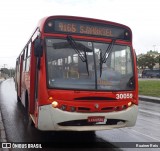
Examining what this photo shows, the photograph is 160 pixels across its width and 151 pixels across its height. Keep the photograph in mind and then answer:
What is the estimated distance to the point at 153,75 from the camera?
7638 cm

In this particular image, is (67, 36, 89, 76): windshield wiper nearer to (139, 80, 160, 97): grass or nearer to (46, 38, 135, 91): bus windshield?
(46, 38, 135, 91): bus windshield

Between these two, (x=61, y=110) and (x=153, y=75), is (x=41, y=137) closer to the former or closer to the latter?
(x=61, y=110)

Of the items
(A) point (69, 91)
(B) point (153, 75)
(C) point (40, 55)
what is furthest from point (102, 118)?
(B) point (153, 75)

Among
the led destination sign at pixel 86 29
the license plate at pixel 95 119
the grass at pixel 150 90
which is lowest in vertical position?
the grass at pixel 150 90

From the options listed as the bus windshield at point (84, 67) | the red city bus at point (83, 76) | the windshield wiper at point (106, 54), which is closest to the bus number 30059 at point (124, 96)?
the red city bus at point (83, 76)

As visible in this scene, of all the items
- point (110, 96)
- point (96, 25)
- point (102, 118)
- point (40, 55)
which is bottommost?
point (102, 118)

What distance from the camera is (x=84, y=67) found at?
7.38 metres

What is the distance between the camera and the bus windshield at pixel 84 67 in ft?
23.7

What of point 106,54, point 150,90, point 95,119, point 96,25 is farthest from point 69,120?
point 150,90

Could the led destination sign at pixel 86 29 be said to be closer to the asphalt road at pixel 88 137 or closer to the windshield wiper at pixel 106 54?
the windshield wiper at pixel 106 54

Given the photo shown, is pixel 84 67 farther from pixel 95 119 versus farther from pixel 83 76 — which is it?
pixel 95 119

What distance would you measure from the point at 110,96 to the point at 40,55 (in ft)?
6.13

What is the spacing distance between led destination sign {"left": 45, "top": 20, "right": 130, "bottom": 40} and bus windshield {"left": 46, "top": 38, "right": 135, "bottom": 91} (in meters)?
0.28

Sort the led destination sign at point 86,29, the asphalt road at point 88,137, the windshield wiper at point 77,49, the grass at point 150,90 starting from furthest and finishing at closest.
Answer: the grass at point 150,90
the asphalt road at point 88,137
the led destination sign at point 86,29
the windshield wiper at point 77,49
